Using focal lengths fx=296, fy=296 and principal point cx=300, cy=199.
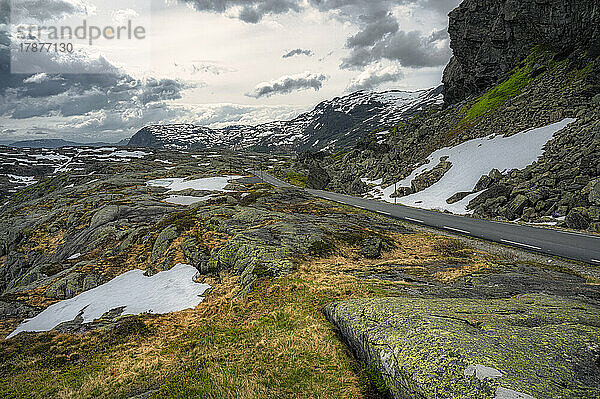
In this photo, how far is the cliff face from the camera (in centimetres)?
6419

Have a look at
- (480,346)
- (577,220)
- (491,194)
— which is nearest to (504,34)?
(491,194)

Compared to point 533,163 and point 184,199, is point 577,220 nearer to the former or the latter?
point 533,163

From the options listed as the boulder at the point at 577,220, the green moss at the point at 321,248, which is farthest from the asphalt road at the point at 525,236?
the green moss at the point at 321,248

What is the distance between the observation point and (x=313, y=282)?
641 inches

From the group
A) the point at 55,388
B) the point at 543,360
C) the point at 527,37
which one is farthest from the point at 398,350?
the point at 527,37

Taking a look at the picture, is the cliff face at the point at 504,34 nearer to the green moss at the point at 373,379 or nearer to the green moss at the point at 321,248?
the green moss at the point at 321,248

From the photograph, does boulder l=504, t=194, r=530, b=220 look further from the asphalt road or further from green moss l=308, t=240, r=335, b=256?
green moss l=308, t=240, r=335, b=256

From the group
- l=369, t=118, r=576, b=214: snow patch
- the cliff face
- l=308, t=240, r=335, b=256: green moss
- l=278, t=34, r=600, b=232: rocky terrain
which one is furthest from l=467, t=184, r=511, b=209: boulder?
the cliff face

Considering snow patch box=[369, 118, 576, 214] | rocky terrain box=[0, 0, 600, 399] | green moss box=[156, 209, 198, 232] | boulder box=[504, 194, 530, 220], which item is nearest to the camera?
rocky terrain box=[0, 0, 600, 399]

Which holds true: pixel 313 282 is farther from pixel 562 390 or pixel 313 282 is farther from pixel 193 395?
pixel 562 390

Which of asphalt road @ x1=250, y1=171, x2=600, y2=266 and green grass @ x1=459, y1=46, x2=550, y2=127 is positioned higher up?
green grass @ x1=459, y1=46, x2=550, y2=127

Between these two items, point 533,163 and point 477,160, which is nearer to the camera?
point 533,163


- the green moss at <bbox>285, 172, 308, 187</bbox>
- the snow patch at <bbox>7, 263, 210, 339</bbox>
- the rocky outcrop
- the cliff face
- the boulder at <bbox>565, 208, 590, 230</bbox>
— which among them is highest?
the cliff face

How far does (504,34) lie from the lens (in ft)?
281
